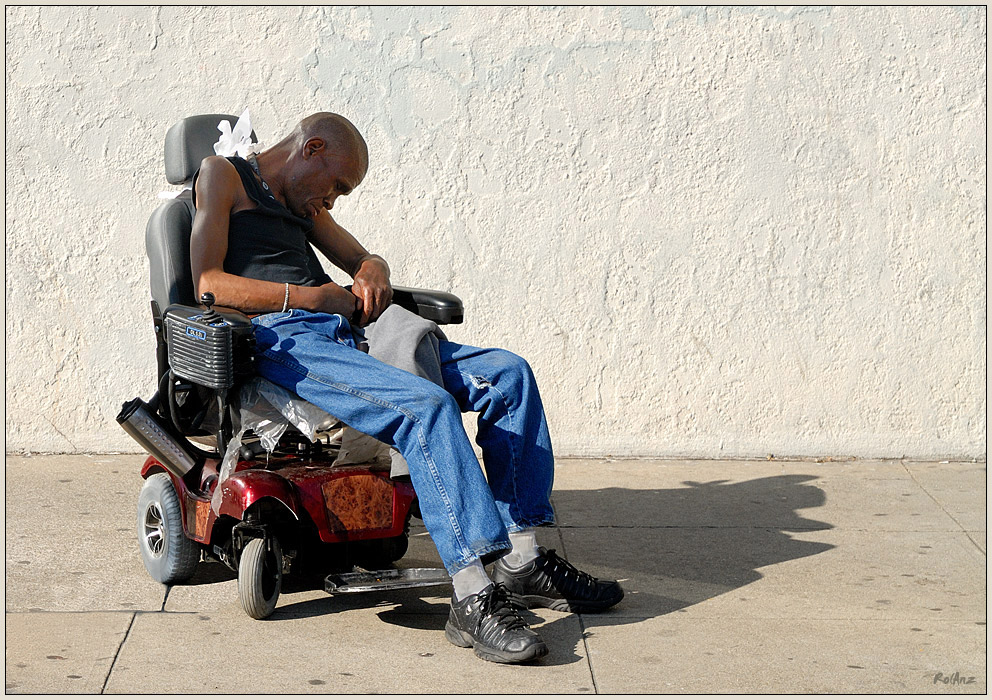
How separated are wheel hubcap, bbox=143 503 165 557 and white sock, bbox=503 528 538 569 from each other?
3.49 ft

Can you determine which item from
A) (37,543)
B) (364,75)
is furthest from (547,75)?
(37,543)

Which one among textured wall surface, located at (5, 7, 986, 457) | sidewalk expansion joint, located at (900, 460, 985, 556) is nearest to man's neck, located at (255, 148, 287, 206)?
textured wall surface, located at (5, 7, 986, 457)

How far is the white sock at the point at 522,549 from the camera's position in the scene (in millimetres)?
3227

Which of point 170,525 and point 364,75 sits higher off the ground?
point 364,75

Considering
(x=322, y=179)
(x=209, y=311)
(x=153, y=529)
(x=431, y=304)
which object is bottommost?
(x=153, y=529)

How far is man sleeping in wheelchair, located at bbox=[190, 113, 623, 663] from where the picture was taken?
285cm

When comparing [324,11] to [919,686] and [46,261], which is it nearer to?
[46,261]

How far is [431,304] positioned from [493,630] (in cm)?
124

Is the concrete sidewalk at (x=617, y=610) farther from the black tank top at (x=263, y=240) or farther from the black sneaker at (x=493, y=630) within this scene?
the black tank top at (x=263, y=240)

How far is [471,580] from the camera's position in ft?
9.32

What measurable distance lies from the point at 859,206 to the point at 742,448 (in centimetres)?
121

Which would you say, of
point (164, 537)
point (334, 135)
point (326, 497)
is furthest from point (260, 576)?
point (334, 135)

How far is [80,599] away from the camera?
10.4 ft

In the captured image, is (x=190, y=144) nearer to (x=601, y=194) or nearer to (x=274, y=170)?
(x=274, y=170)
